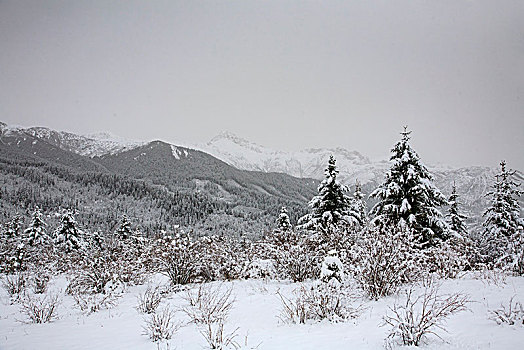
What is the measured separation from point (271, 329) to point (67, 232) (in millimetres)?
29994

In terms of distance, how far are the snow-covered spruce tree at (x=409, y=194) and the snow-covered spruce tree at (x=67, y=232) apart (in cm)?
2730

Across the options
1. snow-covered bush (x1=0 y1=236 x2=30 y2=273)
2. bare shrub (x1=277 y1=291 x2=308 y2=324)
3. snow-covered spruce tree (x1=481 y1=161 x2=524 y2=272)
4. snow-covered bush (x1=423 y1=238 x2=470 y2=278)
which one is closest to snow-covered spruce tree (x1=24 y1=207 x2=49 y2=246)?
snow-covered bush (x1=0 y1=236 x2=30 y2=273)

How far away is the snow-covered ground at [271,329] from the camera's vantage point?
15.3ft

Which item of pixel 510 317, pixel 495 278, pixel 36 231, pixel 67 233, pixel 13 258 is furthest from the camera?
pixel 67 233

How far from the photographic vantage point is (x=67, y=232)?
94.0 ft

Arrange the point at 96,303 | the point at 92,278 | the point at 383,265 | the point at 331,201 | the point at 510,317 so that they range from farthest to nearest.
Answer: the point at 331,201, the point at 92,278, the point at 96,303, the point at 383,265, the point at 510,317

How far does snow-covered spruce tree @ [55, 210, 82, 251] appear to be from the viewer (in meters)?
27.8

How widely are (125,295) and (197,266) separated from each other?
2498mm

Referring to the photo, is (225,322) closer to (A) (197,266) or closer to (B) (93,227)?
(A) (197,266)

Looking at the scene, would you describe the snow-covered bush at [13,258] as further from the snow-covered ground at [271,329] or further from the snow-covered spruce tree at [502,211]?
the snow-covered spruce tree at [502,211]

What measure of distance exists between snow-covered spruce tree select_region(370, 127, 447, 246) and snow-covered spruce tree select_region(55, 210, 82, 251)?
27.3 metres

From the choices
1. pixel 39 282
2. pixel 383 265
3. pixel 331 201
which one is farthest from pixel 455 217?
pixel 39 282

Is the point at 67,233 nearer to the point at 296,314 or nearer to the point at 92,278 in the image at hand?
the point at 92,278

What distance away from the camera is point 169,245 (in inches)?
405
